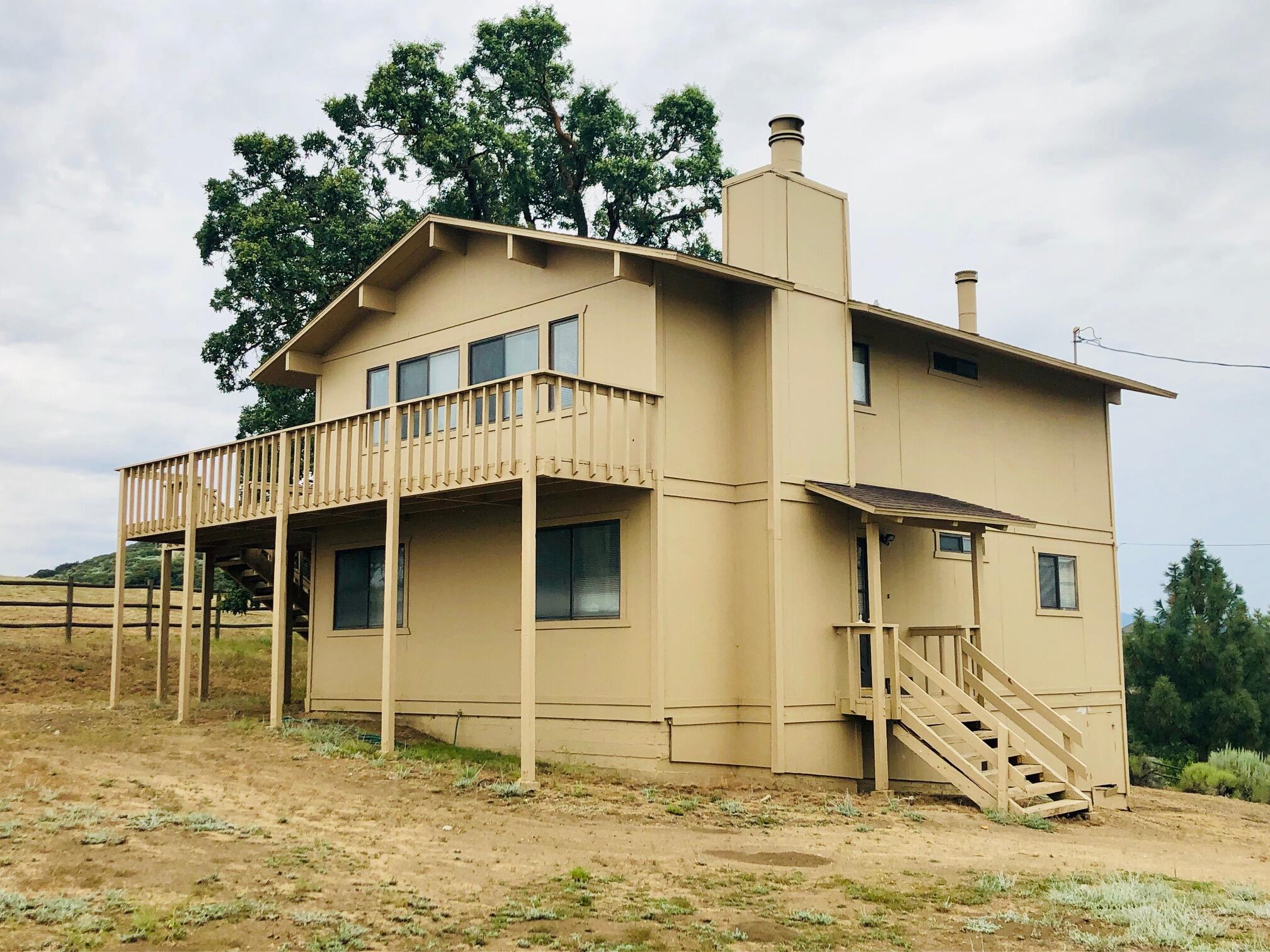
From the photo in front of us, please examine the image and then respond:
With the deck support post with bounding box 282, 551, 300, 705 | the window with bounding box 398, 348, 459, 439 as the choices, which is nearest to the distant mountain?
the deck support post with bounding box 282, 551, 300, 705

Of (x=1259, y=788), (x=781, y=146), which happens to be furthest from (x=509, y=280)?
(x=1259, y=788)

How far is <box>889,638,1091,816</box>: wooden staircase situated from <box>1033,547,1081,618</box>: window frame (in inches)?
116

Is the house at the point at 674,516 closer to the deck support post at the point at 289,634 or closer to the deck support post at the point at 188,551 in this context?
the deck support post at the point at 188,551

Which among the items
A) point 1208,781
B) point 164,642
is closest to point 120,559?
point 164,642

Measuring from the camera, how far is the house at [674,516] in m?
15.0

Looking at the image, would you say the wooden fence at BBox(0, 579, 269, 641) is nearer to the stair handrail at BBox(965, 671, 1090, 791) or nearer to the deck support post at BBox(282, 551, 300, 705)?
the deck support post at BBox(282, 551, 300, 705)

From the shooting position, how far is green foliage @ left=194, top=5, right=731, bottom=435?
27.7m

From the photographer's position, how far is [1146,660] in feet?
130

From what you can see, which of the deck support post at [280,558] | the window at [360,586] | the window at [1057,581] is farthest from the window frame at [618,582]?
the window at [1057,581]

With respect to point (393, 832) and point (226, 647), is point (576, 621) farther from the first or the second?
point (226, 647)

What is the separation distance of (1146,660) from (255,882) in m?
36.2

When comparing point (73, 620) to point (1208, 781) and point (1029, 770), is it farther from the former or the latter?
point (1208, 781)

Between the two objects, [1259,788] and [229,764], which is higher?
[229,764]

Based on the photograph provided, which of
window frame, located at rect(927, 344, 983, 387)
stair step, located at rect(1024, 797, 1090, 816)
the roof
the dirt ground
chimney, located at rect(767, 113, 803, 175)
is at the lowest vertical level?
stair step, located at rect(1024, 797, 1090, 816)
